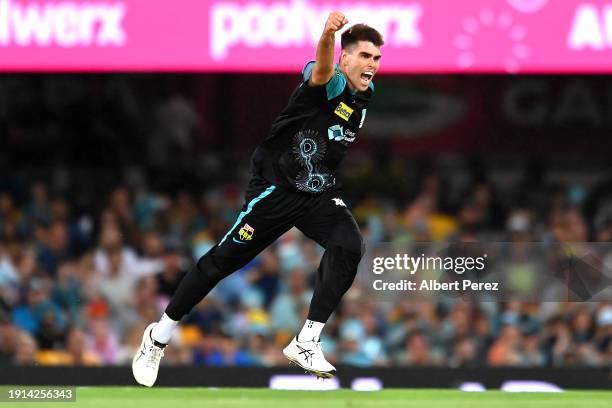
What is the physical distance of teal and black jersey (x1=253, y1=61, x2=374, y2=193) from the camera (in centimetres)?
698

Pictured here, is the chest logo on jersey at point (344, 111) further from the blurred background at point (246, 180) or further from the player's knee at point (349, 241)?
the blurred background at point (246, 180)

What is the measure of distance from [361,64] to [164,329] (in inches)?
74.7

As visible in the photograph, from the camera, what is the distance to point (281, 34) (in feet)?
34.5

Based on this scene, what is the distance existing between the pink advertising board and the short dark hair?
3.37 m

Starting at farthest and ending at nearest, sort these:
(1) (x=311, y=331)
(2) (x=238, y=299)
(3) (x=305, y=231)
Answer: (2) (x=238, y=299)
(3) (x=305, y=231)
(1) (x=311, y=331)

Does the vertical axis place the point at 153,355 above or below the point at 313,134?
below

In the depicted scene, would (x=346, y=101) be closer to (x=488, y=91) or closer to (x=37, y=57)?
(x=37, y=57)

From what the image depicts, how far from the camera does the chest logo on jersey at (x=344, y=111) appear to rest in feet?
23.0

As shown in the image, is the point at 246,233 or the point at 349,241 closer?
the point at 349,241

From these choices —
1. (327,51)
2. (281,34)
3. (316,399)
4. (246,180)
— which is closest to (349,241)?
(327,51)

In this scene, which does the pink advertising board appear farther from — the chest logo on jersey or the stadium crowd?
the chest logo on jersey

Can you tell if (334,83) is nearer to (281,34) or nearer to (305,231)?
(305,231)

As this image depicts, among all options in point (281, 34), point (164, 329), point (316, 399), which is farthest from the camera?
point (281, 34)

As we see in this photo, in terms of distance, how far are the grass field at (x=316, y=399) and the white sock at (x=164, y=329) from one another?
777 mm
